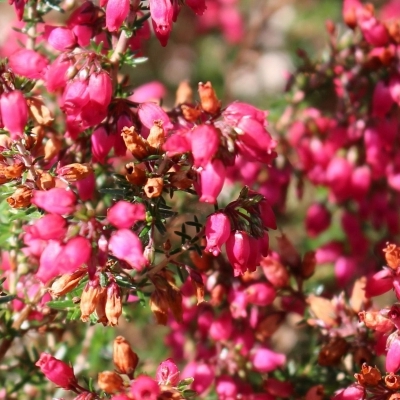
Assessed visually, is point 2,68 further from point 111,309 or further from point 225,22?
point 225,22

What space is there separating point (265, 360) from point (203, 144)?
3.37ft

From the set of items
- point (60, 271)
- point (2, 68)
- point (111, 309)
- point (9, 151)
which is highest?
point (2, 68)

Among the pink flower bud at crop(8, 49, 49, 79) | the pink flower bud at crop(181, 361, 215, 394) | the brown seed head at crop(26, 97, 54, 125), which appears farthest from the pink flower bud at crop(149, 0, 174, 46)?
the pink flower bud at crop(181, 361, 215, 394)

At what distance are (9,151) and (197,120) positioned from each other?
1.78 ft

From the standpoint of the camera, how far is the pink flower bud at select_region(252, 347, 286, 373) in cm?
259

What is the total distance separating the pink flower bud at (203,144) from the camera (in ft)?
6.19

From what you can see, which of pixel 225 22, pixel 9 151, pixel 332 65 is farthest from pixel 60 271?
pixel 225 22

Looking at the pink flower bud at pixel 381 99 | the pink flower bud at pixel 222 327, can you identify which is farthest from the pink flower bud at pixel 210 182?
the pink flower bud at pixel 381 99

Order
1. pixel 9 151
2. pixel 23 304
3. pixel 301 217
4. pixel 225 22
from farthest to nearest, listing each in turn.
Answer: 1. pixel 225 22
2. pixel 301 217
3. pixel 23 304
4. pixel 9 151

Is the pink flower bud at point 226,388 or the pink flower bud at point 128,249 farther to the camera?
the pink flower bud at point 226,388

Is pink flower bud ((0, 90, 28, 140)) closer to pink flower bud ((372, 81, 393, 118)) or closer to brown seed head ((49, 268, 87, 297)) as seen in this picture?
brown seed head ((49, 268, 87, 297))

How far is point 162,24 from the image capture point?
2002 millimetres

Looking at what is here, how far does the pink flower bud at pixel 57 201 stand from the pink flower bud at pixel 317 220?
2.05m

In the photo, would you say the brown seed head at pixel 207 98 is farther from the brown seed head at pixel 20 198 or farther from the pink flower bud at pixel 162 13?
the brown seed head at pixel 20 198
